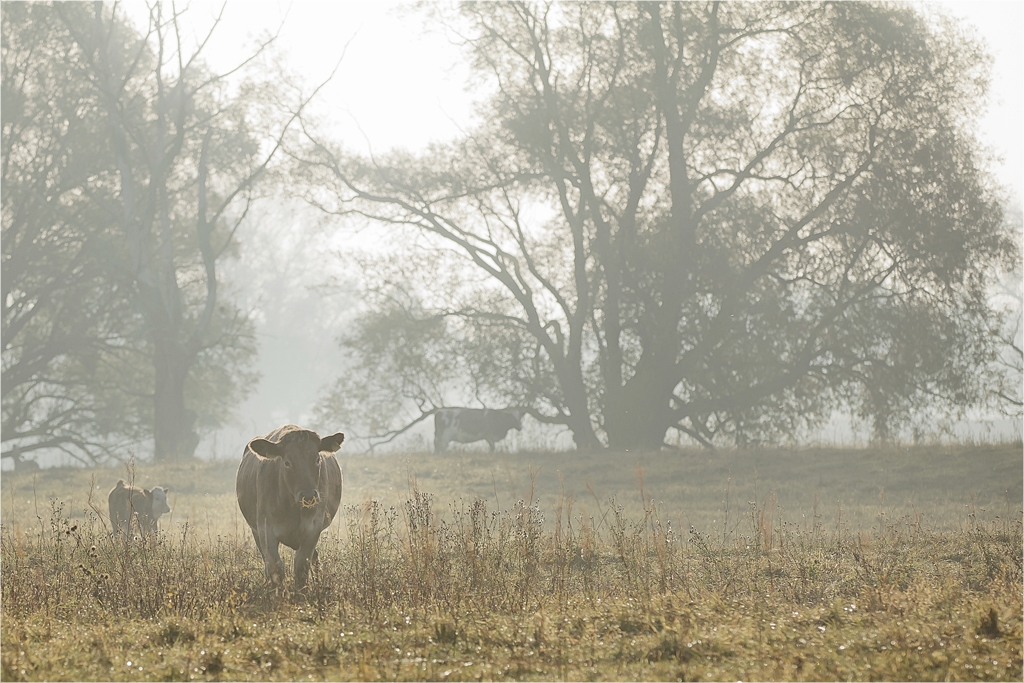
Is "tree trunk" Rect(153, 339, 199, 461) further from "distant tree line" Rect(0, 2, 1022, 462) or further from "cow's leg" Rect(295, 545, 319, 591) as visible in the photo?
"cow's leg" Rect(295, 545, 319, 591)

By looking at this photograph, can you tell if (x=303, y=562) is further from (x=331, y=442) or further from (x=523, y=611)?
(x=523, y=611)

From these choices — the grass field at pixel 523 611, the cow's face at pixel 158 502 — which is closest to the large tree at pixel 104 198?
the cow's face at pixel 158 502

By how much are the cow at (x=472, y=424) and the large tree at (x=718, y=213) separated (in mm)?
1116

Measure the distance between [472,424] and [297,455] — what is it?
1977cm

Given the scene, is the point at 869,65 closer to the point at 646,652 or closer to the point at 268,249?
the point at 646,652

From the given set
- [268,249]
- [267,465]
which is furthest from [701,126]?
[268,249]

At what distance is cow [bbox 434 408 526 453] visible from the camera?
28.0 metres

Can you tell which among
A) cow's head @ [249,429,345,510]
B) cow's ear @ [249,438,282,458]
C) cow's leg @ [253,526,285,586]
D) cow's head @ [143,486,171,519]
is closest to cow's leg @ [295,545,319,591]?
cow's leg @ [253,526,285,586]

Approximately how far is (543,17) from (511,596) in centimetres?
2105

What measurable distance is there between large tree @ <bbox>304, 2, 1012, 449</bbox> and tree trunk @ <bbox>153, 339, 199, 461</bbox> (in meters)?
7.14

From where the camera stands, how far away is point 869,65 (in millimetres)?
22250

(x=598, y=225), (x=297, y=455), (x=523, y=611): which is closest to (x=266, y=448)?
(x=297, y=455)

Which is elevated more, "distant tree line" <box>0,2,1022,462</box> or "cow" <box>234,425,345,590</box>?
"distant tree line" <box>0,2,1022,462</box>

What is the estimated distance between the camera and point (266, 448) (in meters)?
8.41
